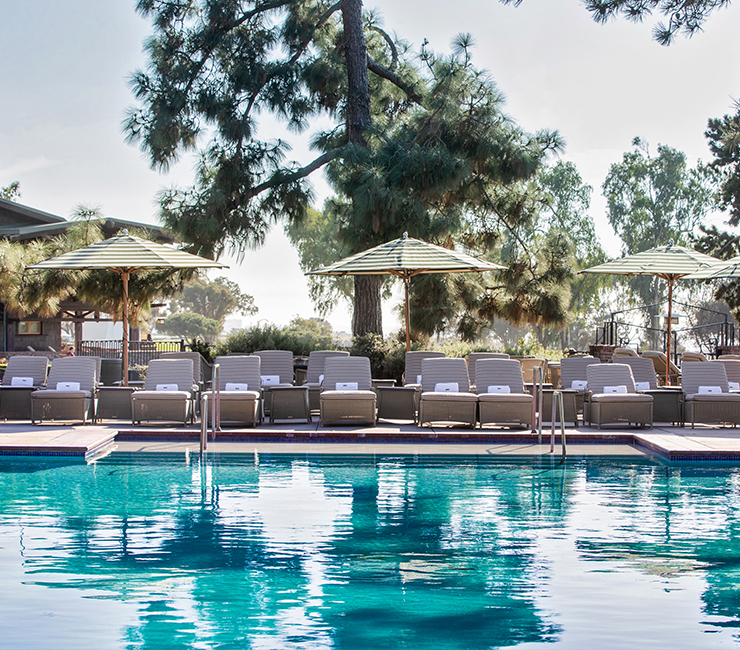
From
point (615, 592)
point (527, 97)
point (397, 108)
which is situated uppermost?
point (527, 97)

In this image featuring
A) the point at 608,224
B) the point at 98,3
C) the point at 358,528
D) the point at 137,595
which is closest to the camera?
the point at 137,595

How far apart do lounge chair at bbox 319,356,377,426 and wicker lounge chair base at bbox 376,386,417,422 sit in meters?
0.40

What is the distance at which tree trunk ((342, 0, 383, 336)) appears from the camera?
16781 mm

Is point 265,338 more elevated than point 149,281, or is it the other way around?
point 149,281

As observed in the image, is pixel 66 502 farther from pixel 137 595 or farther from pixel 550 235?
pixel 550 235

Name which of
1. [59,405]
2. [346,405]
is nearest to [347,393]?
[346,405]

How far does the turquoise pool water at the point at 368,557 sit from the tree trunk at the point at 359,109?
27.5 ft

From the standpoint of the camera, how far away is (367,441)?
9.81 metres

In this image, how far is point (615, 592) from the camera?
191 inches

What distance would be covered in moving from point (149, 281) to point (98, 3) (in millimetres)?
7726

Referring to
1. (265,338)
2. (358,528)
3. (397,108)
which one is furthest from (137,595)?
(397,108)

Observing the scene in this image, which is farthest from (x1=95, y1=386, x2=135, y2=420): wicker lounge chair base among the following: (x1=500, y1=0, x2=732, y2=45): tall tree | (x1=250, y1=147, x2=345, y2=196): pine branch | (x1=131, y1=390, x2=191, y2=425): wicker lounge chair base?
(x1=500, y1=0, x2=732, y2=45): tall tree

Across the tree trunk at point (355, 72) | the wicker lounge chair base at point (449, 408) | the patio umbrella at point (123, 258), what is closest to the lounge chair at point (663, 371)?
the wicker lounge chair base at point (449, 408)

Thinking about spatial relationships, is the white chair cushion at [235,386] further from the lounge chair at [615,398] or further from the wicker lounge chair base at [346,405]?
the lounge chair at [615,398]
